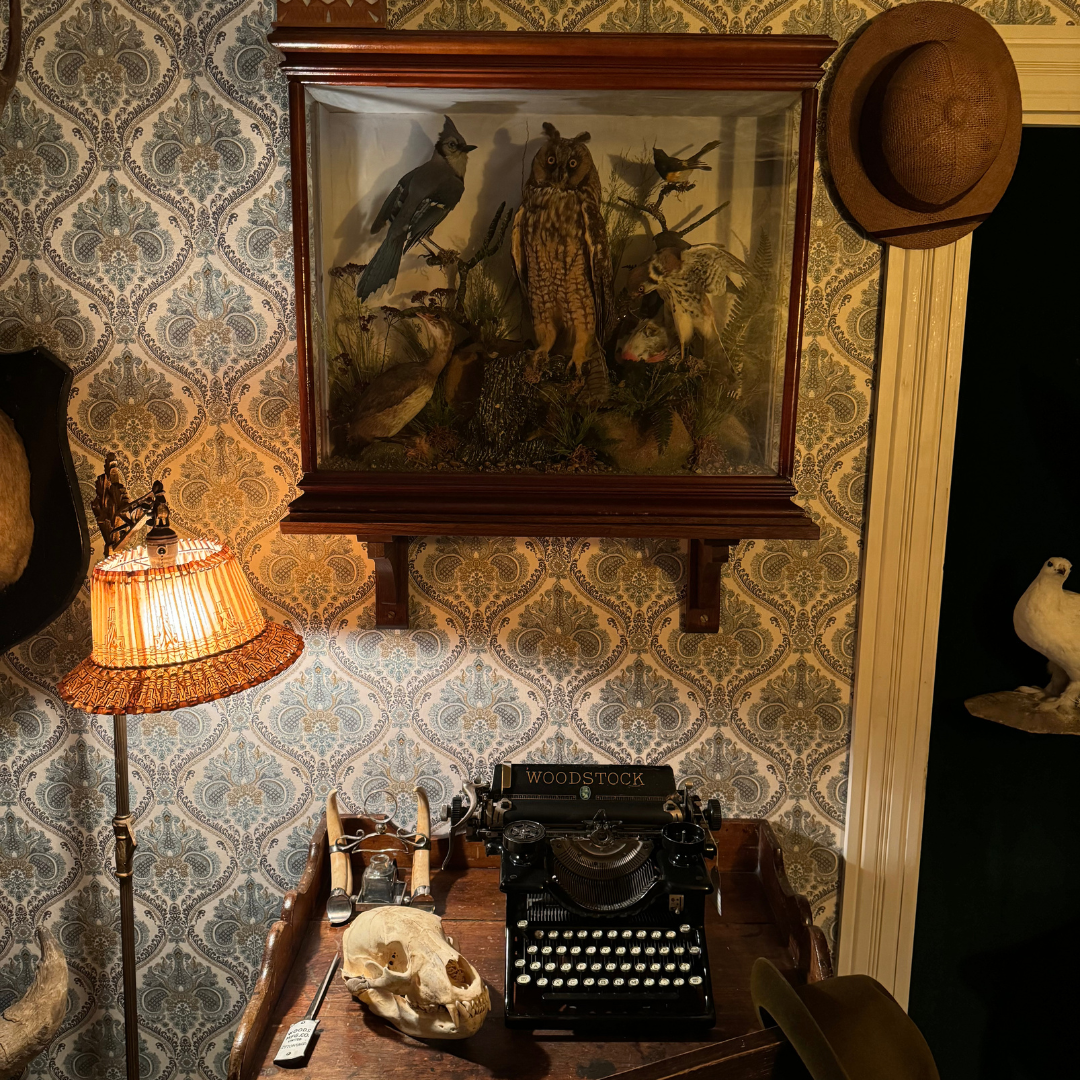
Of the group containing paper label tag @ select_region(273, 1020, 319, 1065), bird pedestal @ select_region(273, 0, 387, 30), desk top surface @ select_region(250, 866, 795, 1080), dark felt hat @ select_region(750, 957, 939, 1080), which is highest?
bird pedestal @ select_region(273, 0, 387, 30)

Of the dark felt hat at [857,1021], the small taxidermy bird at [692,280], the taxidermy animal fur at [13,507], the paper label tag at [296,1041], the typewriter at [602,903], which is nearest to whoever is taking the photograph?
the dark felt hat at [857,1021]

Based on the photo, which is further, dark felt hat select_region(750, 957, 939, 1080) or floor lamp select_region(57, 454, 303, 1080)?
floor lamp select_region(57, 454, 303, 1080)

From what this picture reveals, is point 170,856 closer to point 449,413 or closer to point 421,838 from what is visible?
point 421,838

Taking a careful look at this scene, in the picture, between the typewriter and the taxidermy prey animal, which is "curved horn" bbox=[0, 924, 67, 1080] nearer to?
the typewriter

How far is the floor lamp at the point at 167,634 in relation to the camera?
1.58m

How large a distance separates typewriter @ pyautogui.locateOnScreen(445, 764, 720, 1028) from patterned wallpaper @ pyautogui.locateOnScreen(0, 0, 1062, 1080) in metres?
0.33

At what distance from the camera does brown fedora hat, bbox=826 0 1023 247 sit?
1722mm

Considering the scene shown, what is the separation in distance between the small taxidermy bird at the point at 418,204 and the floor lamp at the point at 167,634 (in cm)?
57

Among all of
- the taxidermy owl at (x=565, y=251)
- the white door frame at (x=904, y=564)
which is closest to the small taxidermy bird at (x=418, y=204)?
the taxidermy owl at (x=565, y=251)

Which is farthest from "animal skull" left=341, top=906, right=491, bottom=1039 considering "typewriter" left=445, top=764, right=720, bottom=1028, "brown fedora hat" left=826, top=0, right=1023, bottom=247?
"brown fedora hat" left=826, top=0, right=1023, bottom=247

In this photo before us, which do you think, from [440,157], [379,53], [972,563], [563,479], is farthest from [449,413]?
[972,563]

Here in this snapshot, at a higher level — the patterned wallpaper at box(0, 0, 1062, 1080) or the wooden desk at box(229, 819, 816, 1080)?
the patterned wallpaper at box(0, 0, 1062, 1080)

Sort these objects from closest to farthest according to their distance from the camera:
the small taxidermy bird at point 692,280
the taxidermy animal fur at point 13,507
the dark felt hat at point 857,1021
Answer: the dark felt hat at point 857,1021 < the small taxidermy bird at point 692,280 < the taxidermy animal fur at point 13,507

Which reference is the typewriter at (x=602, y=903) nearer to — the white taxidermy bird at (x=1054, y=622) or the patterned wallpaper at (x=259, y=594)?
the patterned wallpaper at (x=259, y=594)
